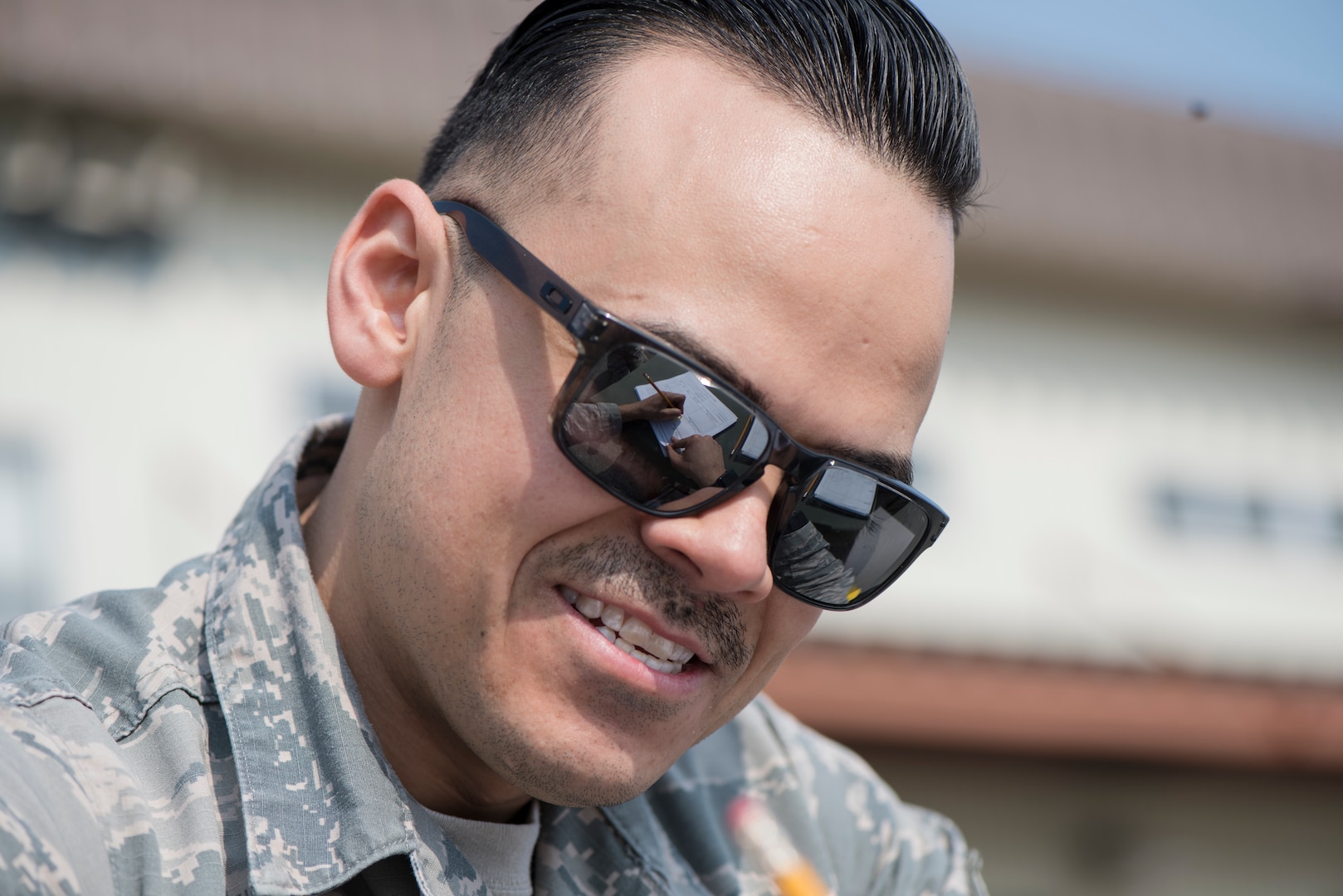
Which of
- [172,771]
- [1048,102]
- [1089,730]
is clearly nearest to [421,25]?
[1048,102]

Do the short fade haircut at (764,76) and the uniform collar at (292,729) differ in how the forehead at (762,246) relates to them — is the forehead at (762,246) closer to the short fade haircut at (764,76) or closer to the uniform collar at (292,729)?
the short fade haircut at (764,76)

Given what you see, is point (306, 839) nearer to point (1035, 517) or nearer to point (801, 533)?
point (801, 533)

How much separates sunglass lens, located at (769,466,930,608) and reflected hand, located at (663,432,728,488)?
0.14m

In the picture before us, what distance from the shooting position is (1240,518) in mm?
10305

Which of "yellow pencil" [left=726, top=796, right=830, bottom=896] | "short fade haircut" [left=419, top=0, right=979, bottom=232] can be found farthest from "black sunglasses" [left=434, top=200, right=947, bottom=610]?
"yellow pencil" [left=726, top=796, right=830, bottom=896]

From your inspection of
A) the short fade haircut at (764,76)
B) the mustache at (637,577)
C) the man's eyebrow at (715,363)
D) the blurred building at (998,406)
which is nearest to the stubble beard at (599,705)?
the mustache at (637,577)

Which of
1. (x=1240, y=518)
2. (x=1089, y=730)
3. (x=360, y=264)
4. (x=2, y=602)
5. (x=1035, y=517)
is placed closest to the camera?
(x=360, y=264)

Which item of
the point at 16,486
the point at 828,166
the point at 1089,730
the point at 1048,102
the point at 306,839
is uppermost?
the point at 1048,102

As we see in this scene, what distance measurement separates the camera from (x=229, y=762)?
64.1 inches

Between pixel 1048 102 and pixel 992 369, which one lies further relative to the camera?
pixel 1048 102

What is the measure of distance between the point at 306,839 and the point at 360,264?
853 mm

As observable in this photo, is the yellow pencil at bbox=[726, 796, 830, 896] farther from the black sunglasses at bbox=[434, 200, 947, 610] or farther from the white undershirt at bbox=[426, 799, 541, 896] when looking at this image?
the black sunglasses at bbox=[434, 200, 947, 610]

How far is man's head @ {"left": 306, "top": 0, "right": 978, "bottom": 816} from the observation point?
5.30 ft

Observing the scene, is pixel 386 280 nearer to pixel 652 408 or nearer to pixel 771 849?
pixel 652 408
